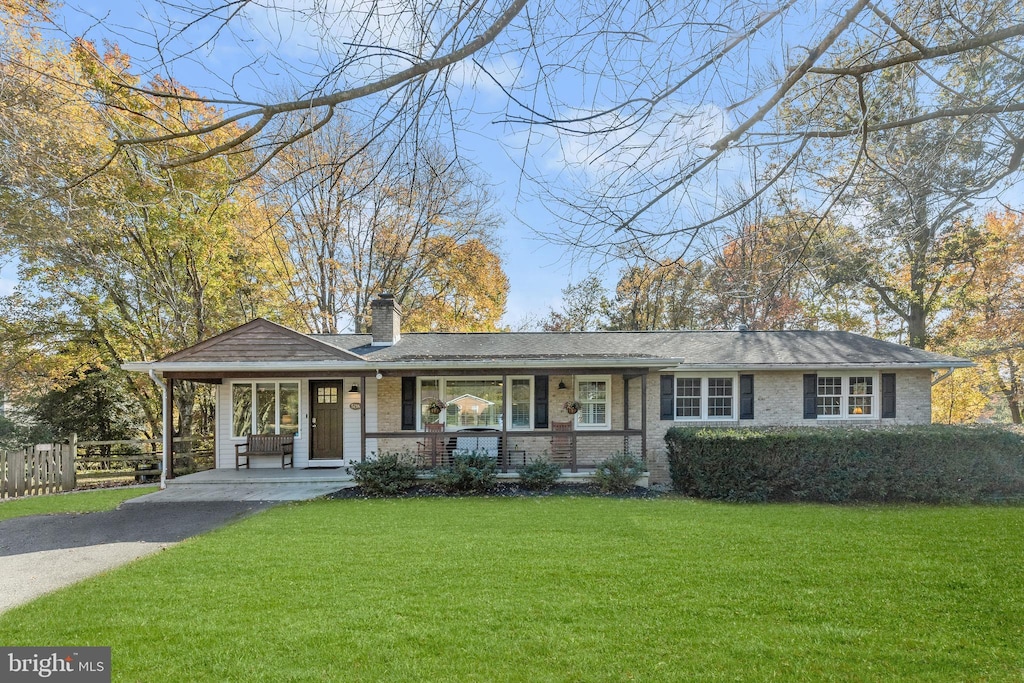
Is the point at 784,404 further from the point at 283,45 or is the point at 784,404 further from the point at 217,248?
the point at 217,248

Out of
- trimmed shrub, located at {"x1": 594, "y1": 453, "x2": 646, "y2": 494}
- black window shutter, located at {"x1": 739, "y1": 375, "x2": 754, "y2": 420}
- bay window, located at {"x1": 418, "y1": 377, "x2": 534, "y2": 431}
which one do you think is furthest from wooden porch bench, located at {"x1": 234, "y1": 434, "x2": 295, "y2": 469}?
black window shutter, located at {"x1": 739, "y1": 375, "x2": 754, "y2": 420}

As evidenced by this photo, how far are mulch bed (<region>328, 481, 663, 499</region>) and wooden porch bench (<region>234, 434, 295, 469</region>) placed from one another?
2.89m

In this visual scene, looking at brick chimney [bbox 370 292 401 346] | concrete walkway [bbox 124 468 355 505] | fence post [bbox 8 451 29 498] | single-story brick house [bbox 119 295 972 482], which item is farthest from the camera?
brick chimney [bbox 370 292 401 346]

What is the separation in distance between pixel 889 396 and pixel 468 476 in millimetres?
11189

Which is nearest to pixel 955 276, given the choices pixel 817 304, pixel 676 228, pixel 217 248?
pixel 817 304

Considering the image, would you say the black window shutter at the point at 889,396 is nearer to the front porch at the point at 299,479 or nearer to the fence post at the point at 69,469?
the front porch at the point at 299,479

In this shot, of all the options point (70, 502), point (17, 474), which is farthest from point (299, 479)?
point (17, 474)

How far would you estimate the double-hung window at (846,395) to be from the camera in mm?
14102

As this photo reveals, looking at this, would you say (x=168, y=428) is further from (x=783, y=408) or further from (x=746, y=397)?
(x=783, y=408)

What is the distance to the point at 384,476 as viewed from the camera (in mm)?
11211

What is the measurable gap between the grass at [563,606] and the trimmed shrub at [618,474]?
3672mm

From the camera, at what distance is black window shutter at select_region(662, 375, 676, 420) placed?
14.1 m

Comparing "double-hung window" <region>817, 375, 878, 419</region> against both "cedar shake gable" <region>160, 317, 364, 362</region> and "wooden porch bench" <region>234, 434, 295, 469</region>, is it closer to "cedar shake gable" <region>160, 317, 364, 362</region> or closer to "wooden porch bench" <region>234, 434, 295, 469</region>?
"cedar shake gable" <region>160, 317, 364, 362</region>

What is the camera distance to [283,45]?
9.80 feet
